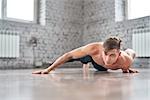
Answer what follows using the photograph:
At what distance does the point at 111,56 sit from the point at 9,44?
4.42 metres

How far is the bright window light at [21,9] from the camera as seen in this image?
7.05 meters

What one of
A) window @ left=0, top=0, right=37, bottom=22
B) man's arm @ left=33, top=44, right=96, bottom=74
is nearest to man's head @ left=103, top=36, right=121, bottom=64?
man's arm @ left=33, top=44, right=96, bottom=74

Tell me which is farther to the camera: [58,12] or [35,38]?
[58,12]

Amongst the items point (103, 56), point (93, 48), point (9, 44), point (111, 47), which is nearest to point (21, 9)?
point (9, 44)

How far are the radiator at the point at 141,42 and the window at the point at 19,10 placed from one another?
2.83m

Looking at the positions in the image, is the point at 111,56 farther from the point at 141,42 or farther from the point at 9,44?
the point at 9,44

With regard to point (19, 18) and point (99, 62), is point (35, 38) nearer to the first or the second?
point (19, 18)

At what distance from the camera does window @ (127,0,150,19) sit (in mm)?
6602

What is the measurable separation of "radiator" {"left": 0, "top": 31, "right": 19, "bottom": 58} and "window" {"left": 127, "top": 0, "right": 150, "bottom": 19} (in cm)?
300

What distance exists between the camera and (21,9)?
7.24 meters

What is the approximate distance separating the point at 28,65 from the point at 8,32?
102 cm

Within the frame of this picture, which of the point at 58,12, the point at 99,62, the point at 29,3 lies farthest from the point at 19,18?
the point at 99,62

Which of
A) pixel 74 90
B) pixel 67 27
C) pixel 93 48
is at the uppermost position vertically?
pixel 67 27

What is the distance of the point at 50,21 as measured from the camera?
7719 mm
